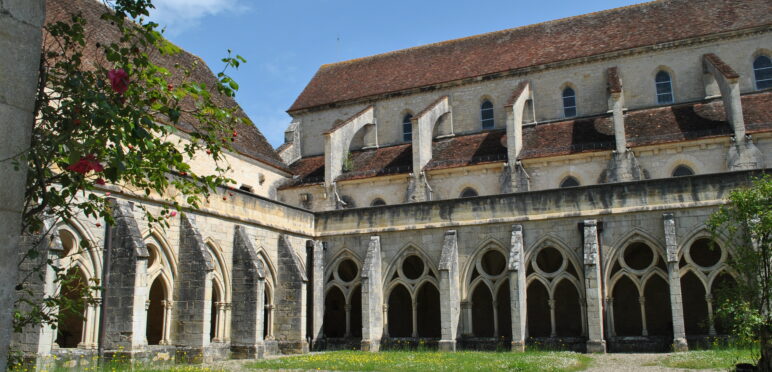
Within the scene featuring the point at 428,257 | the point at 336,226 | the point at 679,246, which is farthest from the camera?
the point at 336,226

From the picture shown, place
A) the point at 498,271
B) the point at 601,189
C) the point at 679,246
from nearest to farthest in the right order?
the point at 679,246 → the point at 601,189 → the point at 498,271

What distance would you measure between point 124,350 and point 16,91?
13.3 meters

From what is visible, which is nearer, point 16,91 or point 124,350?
point 16,91

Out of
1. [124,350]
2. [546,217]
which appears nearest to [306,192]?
[546,217]

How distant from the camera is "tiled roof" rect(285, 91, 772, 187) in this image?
2431 centimetres

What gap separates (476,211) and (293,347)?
694 cm

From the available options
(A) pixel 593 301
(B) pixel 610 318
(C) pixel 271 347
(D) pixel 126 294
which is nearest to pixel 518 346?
(A) pixel 593 301

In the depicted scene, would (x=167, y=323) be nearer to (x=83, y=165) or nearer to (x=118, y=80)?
(x=118, y=80)

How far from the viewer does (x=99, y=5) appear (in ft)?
82.9

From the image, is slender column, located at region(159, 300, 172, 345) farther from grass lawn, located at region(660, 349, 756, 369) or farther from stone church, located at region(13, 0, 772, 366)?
grass lawn, located at region(660, 349, 756, 369)

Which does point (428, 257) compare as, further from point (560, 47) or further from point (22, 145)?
point (22, 145)

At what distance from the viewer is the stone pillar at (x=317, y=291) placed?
21766mm

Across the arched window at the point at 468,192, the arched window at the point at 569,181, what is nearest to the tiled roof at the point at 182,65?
the arched window at the point at 468,192

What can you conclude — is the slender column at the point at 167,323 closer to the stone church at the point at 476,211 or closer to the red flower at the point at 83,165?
the stone church at the point at 476,211
